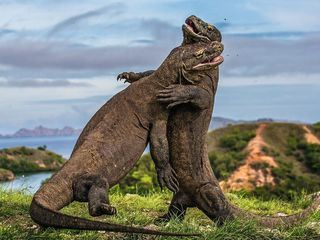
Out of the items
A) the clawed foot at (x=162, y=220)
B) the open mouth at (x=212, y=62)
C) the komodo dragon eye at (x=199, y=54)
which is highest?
the komodo dragon eye at (x=199, y=54)

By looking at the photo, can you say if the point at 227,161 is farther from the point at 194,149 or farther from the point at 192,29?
the point at 192,29

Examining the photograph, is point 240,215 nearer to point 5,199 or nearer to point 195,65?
point 195,65

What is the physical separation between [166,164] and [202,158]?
881 mm

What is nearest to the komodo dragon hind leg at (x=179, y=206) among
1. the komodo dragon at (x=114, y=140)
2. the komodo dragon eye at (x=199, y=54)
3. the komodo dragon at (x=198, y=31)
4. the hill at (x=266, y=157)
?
the komodo dragon at (x=114, y=140)

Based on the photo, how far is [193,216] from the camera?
37.7 feet

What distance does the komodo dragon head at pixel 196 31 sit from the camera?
9062 millimetres

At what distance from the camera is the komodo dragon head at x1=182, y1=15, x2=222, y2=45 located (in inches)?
357

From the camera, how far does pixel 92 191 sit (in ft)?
26.8

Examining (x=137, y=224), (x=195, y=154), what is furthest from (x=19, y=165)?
(x=195, y=154)

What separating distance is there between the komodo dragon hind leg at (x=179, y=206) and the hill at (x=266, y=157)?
56.8ft

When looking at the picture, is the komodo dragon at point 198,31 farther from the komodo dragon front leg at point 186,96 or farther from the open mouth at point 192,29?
the komodo dragon front leg at point 186,96

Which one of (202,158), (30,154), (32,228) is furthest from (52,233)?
(30,154)

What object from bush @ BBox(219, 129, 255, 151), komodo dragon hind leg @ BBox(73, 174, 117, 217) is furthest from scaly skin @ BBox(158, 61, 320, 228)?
bush @ BBox(219, 129, 255, 151)

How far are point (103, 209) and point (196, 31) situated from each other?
99.6 inches
